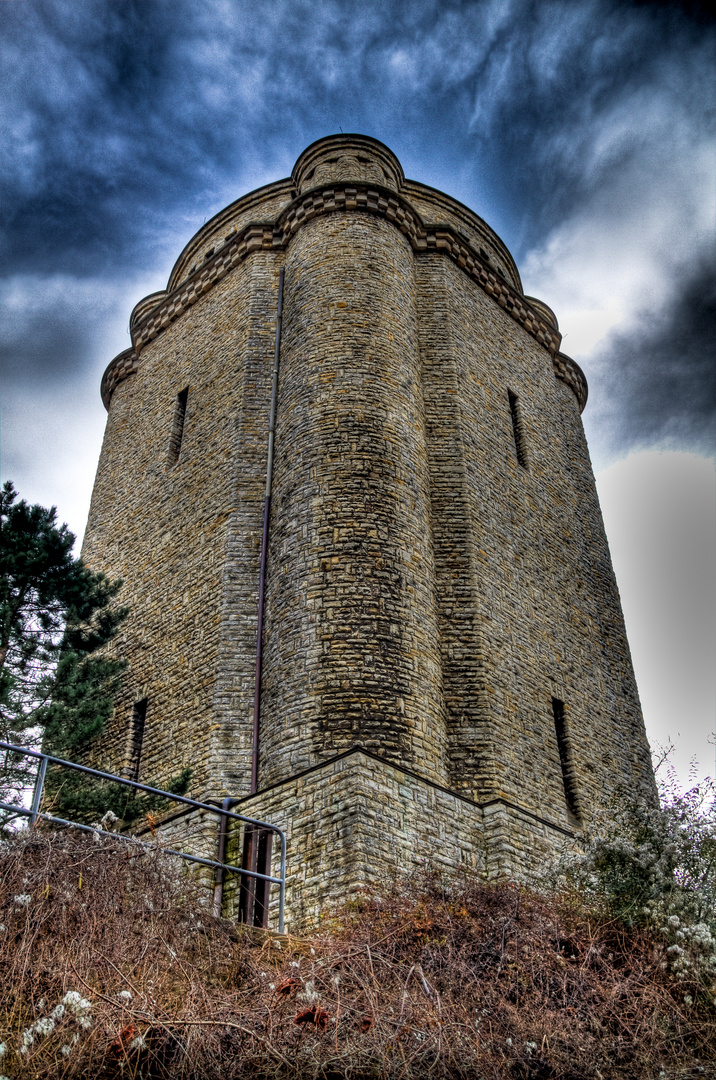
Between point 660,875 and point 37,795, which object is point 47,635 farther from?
point 660,875

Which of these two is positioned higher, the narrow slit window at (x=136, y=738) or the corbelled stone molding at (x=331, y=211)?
the corbelled stone molding at (x=331, y=211)

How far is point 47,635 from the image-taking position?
12.0m

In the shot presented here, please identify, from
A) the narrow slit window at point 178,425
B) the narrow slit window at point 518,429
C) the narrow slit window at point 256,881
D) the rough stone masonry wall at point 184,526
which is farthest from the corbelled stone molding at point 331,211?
the narrow slit window at point 256,881

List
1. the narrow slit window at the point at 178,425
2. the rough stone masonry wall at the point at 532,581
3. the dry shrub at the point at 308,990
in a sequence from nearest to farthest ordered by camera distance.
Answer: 1. the dry shrub at the point at 308,990
2. the rough stone masonry wall at the point at 532,581
3. the narrow slit window at the point at 178,425

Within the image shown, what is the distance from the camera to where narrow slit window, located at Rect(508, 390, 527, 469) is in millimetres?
15945

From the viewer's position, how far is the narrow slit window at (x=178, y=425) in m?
15.9

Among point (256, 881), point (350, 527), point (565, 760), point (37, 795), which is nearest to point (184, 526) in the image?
point (350, 527)

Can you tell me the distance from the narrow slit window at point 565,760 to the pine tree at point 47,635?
6.13 metres

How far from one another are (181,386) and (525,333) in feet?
22.4

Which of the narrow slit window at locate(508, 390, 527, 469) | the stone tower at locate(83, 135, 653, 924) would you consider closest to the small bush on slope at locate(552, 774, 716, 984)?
the stone tower at locate(83, 135, 653, 924)

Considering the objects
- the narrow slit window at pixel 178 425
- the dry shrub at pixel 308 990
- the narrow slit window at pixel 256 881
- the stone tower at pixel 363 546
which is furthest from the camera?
the narrow slit window at pixel 178 425

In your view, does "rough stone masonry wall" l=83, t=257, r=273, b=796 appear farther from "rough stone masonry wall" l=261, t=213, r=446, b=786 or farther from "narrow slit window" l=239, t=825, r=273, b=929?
"narrow slit window" l=239, t=825, r=273, b=929

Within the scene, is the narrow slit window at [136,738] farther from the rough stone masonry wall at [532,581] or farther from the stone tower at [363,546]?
the rough stone masonry wall at [532,581]

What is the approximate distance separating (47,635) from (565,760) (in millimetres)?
7129
